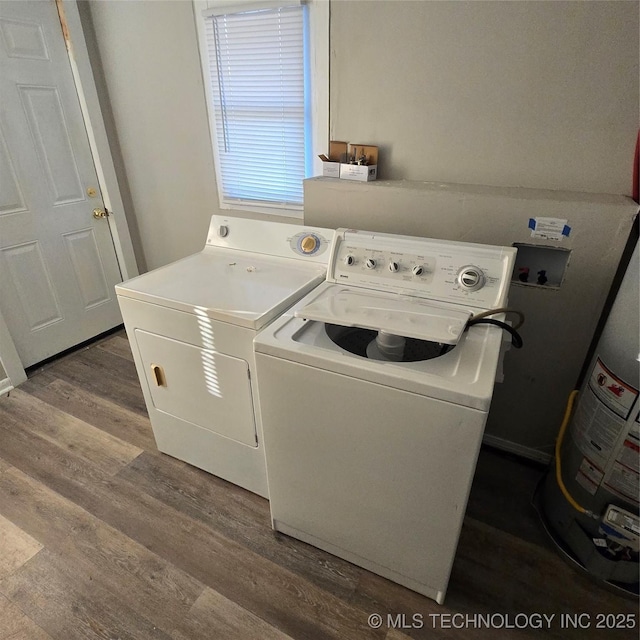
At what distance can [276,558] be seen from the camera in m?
1.43

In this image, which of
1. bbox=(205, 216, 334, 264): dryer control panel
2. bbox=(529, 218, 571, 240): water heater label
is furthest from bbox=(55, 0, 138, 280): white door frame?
bbox=(529, 218, 571, 240): water heater label

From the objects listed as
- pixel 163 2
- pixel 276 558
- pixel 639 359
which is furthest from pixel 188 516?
pixel 163 2

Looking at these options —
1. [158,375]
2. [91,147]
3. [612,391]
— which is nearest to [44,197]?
[91,147]

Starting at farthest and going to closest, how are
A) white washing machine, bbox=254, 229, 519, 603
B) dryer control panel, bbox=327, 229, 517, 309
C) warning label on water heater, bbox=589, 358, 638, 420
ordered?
dryer control panel, bbox=327, 229, 517, 309 → warning label on water heater, bbox=589, 358, 638, 420 → white washing machine, bbox=254, 229, 519, 603

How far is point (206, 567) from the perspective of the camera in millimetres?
1400

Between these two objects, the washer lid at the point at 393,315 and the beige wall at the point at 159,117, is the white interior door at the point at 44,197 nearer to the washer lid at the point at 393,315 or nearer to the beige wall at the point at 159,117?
the beige wall at the point at 159,117

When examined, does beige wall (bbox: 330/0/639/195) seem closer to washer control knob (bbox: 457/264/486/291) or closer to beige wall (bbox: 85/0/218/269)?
washer control knob (bbox: 457/264/486/291)

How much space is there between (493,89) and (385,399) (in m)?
1.25

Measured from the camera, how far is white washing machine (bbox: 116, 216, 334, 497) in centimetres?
136

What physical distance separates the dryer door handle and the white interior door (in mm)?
1289

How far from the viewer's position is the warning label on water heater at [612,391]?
1162 mm

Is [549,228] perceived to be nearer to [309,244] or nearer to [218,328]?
[309,244]

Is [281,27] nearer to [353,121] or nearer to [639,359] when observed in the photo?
[353,121]

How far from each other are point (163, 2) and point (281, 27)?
69 cm
